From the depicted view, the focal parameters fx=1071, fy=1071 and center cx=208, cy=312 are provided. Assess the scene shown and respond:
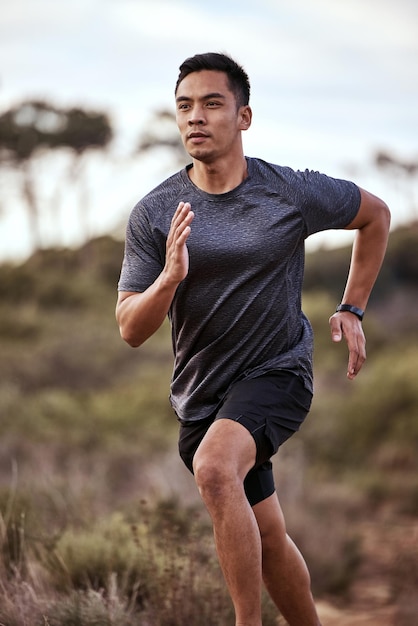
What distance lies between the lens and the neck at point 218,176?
413 cm

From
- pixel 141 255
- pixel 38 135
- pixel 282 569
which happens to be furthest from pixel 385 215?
pixel 38 135

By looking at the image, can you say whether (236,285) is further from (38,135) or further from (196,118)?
(38,135)

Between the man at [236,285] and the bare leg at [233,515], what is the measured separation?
13 cm

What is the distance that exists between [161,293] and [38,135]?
101 feet

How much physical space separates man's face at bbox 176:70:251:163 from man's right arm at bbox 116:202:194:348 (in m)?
0.40

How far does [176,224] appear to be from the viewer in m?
3.73

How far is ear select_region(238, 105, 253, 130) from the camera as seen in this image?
4273 mm

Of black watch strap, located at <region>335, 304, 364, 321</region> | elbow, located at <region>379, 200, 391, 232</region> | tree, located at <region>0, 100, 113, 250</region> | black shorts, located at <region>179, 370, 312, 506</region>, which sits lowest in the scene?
black shorts, located at <region>179, 370, 312, 506</region>

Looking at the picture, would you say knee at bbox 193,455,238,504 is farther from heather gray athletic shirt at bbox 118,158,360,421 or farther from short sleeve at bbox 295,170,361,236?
short sleeve at bbox 295,170,361,236

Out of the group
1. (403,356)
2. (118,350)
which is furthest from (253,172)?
(118,350)

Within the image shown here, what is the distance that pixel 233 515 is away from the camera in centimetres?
363

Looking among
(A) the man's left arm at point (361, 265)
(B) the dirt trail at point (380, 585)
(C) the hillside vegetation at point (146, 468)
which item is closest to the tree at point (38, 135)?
(C) the hillside vegetation at point (146, 468)

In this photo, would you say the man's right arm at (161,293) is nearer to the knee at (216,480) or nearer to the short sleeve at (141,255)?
the short sleeve at (141,255)

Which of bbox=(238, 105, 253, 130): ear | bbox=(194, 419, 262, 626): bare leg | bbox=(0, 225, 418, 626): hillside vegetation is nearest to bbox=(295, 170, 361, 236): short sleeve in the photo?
bbox=(238, 105, 253, 130): ear
